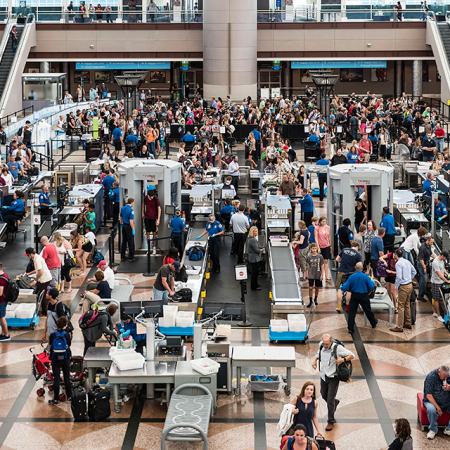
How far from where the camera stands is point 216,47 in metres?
47.2

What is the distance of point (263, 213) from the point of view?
808 inches

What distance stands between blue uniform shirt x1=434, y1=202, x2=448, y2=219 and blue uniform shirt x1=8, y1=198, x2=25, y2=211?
10.3m

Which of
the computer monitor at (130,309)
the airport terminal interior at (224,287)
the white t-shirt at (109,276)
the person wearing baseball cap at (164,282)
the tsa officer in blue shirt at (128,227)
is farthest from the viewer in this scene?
the tsa officer in blue shirt at (128,227)

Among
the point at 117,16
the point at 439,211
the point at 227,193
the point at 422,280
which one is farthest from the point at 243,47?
the point at 422,280

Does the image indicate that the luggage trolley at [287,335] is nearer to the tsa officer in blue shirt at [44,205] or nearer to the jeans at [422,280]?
the jeans at [422,280]

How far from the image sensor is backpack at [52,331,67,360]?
1127 centimetres

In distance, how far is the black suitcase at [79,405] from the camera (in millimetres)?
11039

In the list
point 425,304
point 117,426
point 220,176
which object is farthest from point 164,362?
point 220,176

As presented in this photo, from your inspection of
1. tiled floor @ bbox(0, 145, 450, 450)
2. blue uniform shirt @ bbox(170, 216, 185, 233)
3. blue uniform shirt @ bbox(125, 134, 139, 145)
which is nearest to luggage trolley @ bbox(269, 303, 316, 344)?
tiled floor @ bbox(0, 145, 450, 450)

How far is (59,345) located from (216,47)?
37976 mm

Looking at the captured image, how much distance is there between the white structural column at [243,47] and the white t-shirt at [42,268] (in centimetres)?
3378

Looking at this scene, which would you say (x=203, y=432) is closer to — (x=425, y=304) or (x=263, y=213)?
(x=425, y=304)

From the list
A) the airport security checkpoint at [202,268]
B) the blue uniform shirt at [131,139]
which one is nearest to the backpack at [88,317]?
the airport security checkpoint at [202,268]

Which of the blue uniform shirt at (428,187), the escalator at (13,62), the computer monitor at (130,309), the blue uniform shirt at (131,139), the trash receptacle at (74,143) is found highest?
the escalator at (13,62)
